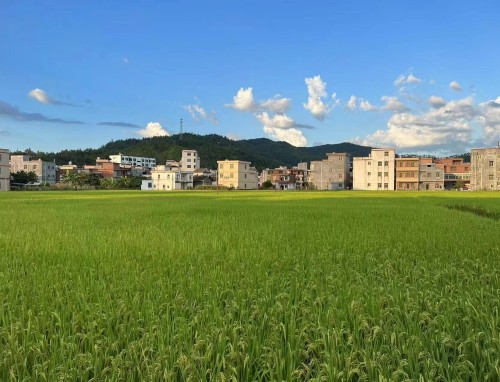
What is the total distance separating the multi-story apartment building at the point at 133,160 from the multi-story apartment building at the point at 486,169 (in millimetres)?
87660

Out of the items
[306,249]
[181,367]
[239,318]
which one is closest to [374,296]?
[239,318]

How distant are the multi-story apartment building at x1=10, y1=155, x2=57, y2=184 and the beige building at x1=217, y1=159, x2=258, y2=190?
42.5 metres

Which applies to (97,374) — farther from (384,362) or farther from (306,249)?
(306,249)

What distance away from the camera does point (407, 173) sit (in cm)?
8838

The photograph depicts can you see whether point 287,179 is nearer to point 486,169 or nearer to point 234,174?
point 234,174

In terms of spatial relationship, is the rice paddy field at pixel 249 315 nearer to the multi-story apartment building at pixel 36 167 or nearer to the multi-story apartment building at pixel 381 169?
the multi-story apartment building at pixel 381 169

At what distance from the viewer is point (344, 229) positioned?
10.9 metres

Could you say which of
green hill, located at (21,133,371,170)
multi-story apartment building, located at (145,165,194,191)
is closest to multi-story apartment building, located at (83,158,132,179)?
multi-story apartment building, located at (145,165,194,191)

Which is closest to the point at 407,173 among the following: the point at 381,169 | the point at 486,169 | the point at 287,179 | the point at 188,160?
Result: the point at 381,169

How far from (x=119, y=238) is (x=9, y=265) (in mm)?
2796

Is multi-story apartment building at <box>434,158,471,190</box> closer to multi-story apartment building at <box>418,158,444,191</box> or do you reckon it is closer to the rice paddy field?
multi-story apartment building at <box>418,158,444,191</box>

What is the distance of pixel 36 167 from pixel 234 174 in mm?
47790

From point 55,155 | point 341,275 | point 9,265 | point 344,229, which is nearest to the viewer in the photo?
point 341,275

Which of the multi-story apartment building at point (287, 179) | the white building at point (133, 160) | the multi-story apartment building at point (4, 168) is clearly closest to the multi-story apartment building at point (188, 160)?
the white building at point (133, 160)
